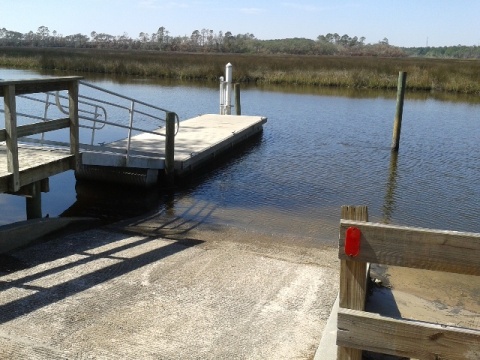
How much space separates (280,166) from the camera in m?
13.6

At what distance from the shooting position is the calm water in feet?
31.4

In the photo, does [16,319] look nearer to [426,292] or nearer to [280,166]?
[426,292]

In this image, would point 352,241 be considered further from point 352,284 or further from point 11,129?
point 11,129

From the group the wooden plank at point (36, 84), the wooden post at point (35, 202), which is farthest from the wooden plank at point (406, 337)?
the wooden post at point (35, 202)

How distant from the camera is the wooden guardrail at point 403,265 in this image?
9.41 ft

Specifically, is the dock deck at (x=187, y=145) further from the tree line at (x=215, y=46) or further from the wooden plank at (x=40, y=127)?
the tree line at (x=215, y=46)

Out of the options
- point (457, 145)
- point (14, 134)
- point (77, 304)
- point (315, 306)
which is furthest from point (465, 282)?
point (457, 145)

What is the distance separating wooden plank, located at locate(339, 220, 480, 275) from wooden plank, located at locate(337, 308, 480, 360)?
305mm

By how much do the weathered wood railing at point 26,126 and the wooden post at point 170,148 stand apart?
2.79 m

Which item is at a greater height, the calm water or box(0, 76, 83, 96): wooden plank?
box(0, 76, 83, 96): wooden plank

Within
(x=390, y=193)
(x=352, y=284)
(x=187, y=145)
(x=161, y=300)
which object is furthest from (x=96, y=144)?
(x=352, y=284)

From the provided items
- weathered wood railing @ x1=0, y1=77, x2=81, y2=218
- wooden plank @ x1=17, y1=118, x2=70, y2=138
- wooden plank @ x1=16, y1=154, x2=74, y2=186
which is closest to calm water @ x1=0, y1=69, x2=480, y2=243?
wooden plank @ x1=16, y1=154, x2=74, y2=186

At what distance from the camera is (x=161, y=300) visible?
4898 mm

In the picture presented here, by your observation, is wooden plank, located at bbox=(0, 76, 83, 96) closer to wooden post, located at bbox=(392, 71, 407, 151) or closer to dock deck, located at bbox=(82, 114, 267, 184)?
dock deck, located at bbox=(82, 114, 267, 184)
